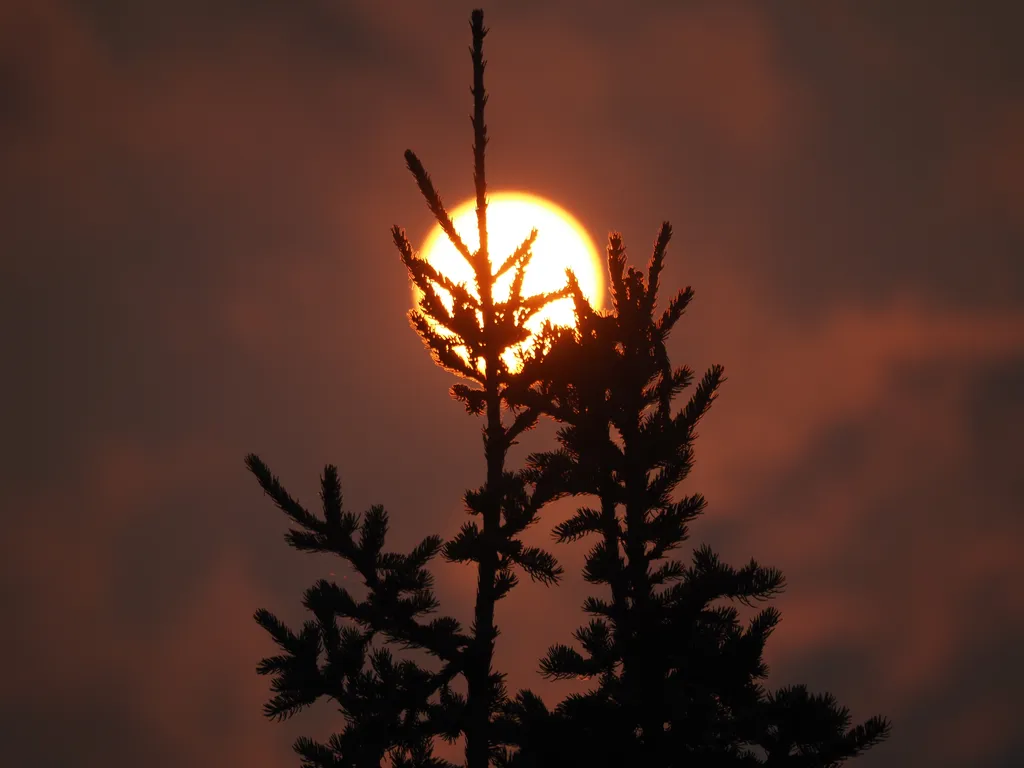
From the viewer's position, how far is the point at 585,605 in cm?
1269

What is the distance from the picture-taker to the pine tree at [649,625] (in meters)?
12.0

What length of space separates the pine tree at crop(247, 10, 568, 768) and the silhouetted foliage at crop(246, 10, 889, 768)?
0.07 feet

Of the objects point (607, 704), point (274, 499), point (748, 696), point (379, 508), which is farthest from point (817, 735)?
point (274, 499)

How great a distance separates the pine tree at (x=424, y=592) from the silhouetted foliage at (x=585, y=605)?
2cm

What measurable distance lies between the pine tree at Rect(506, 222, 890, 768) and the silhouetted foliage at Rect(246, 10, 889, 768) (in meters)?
0.02

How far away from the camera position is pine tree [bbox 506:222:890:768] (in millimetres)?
11970

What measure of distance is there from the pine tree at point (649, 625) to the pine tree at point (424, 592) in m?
0.52

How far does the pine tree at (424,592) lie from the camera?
10.7 meters

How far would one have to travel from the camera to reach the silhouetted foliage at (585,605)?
A: 1131 centimetres

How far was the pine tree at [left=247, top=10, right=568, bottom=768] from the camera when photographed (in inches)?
422

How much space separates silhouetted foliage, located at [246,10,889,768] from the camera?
37.1 ft

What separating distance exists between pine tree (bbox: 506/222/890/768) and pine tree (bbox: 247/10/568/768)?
0.52m

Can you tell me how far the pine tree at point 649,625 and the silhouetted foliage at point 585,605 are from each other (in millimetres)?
21

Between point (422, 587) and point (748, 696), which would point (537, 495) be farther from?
point (748, 696)
